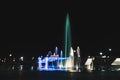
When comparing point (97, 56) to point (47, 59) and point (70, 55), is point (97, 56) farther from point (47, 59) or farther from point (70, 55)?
point (70, 55)

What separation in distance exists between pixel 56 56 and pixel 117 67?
73.5 feet

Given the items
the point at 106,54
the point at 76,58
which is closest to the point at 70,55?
the point at 76,58

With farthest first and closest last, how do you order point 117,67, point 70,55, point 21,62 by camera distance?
point 21,62, point 117,67, point 70,55

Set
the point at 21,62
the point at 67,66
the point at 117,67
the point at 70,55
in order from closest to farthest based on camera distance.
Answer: the point at 70,55 < the point at 67,66 < the point at 117,67 < the point at 21,62

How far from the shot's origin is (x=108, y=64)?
142 metres

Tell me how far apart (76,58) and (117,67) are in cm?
2415

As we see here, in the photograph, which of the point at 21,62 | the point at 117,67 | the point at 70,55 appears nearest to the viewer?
the point at 70,55

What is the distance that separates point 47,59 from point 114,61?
2493 centimetres

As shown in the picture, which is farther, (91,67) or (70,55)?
(91,67)

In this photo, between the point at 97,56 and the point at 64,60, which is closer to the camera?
the point at 64,60

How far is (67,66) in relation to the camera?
124 m

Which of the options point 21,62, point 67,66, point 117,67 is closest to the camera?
point 67,66

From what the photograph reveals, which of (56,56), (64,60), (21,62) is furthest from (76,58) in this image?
(21,62)

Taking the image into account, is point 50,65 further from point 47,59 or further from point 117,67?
point 117,67
